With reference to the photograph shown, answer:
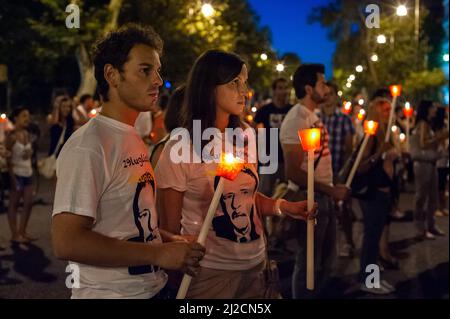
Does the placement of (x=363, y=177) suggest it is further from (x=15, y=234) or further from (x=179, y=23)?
(x=179, y=23)

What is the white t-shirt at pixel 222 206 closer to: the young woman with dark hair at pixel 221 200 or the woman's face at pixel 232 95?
the young woman with dark hair at pixel 221 200

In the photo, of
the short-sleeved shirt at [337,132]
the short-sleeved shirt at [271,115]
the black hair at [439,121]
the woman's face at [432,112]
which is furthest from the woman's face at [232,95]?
the black hair at [439,121]

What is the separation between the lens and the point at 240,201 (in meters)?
3.16

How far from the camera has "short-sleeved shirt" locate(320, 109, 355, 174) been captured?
24.7 ft

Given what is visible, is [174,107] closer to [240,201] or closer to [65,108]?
[240,201]

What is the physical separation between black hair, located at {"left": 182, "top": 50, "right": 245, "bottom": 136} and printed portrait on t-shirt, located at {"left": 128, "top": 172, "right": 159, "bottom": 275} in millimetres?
847

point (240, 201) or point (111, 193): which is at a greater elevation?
point (111, 193)

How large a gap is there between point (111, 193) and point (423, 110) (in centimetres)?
Answer: 787

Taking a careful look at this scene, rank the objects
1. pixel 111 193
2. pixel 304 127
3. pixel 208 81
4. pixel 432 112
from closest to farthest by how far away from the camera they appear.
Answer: pixel 111 193 → pixel 208 81 → pixel 304 127 → pixel 432 112

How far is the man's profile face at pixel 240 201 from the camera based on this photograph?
3.13 meters

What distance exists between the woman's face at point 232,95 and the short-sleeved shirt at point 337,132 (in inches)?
167

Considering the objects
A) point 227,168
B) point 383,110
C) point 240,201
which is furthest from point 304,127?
point 227,168

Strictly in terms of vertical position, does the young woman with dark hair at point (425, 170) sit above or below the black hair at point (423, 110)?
below

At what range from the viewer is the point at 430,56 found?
6519cm
